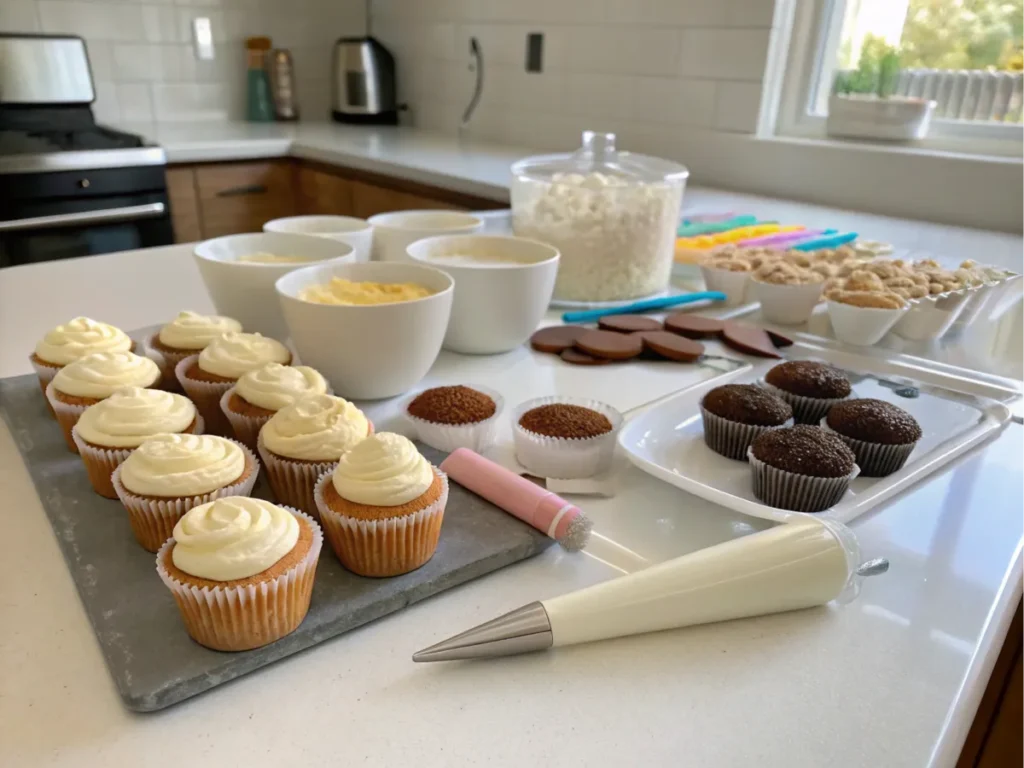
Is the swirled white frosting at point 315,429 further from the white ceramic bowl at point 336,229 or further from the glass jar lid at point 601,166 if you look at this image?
the glass jar lid at point 601,166

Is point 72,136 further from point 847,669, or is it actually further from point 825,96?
point 847,669

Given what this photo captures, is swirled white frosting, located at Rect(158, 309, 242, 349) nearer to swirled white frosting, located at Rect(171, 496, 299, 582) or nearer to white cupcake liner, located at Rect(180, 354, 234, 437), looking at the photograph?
white cupcake liner, located at Rect(180, 354, 234, 437)

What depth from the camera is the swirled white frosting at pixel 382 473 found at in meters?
0.60

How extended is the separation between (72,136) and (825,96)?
83.9 inches

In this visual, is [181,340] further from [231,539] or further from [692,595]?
[692,595]

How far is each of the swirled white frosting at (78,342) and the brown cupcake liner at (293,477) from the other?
0.27 metres

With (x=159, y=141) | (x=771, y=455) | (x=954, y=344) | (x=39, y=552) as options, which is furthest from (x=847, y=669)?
(x=159, y=141)

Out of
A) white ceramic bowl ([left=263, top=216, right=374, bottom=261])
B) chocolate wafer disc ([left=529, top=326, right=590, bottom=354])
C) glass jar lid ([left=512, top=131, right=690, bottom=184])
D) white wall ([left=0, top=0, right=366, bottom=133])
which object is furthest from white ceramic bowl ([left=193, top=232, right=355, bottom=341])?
white wall ([left=0, top=0, right=366, bottom=133])

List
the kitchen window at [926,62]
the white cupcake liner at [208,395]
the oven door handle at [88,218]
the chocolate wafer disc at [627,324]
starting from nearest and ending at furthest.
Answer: the white cupcake liner at [208,395] → the chocolate wafer disc at [627,324] → the kitchen window at [926,62] → the oven door handle at [88,218]

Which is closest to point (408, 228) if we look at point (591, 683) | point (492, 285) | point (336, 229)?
point (336, 229)

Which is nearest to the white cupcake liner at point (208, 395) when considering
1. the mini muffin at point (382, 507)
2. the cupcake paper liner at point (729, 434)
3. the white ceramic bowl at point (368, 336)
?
the white ceramic bowl at point (368, 336)

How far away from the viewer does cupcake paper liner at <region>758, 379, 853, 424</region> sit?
2.74 feet

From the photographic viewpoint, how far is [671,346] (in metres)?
1.01

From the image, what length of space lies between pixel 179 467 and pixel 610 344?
0.57m
